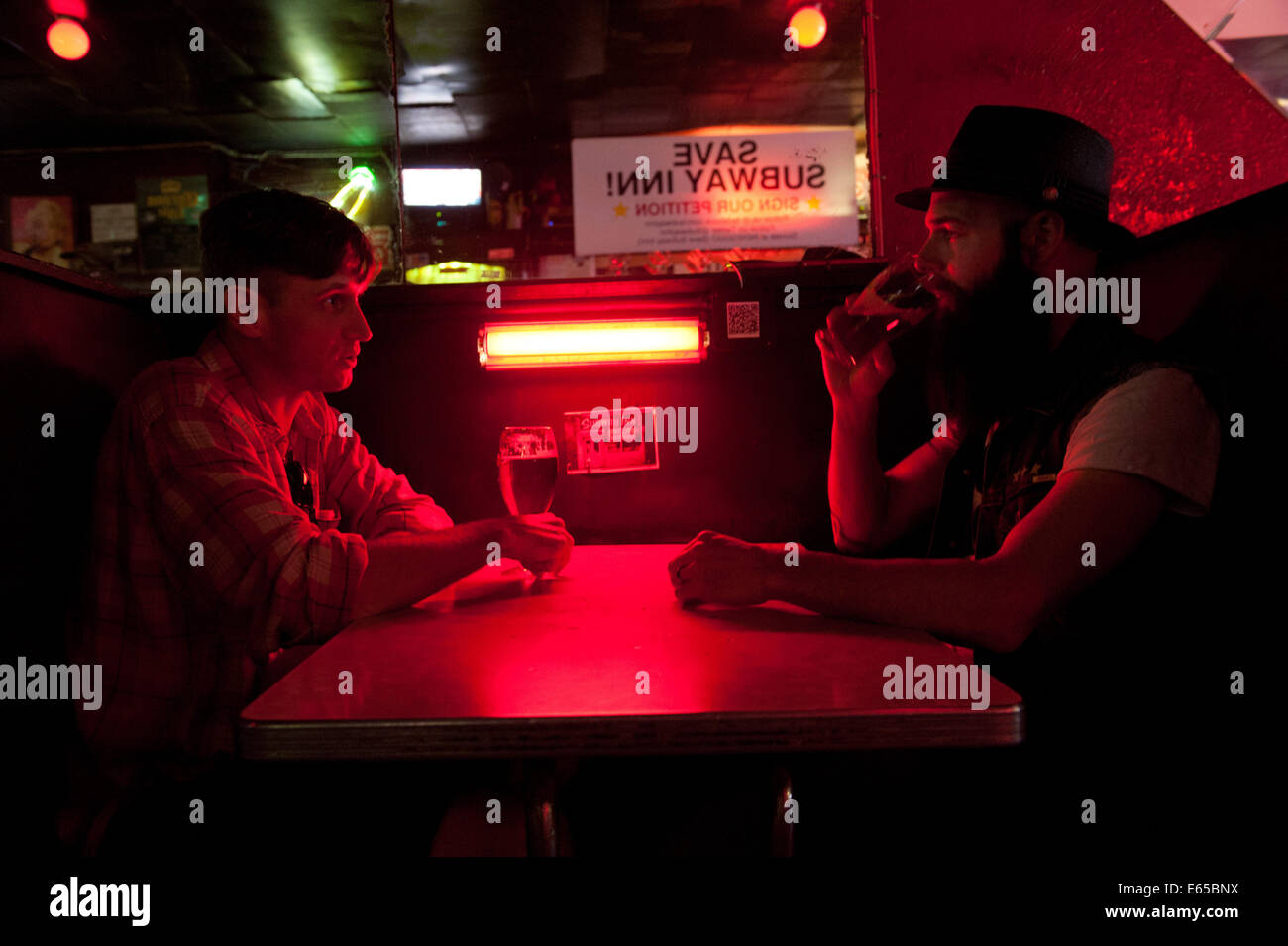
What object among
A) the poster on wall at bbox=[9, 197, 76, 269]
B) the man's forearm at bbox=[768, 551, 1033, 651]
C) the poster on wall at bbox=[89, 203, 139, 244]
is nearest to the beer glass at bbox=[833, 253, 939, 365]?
the man's forearm at bbox=[768, 551, 1033, 651]

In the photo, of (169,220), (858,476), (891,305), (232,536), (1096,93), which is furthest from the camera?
(169,220)

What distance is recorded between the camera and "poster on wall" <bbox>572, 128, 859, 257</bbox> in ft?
16.0

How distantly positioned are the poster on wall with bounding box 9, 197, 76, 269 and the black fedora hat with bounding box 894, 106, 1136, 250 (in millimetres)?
7794

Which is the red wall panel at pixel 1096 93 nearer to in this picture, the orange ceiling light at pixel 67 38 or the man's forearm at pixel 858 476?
the man's forearm at pixel 858 476

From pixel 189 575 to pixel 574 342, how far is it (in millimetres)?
1091

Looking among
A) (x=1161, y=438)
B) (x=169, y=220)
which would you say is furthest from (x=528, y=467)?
(x=169, y=220)

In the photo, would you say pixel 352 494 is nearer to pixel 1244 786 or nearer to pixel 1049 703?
pixel 1049 703

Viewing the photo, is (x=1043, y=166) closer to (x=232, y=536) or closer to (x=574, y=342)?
(x=574, y=342)

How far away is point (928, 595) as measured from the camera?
126 cm

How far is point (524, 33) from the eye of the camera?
6055 millimetres

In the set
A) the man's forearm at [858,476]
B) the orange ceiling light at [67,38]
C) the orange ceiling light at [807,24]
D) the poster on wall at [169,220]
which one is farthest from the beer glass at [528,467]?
the poster on wall at [169,220]

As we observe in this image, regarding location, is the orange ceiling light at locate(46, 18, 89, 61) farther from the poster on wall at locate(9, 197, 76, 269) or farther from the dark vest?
the dark vest

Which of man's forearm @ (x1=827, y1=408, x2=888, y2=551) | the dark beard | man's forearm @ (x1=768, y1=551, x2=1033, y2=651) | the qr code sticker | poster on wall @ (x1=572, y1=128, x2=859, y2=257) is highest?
poster on wall @ (x1=572, y1=128, x2=859, y2=257)

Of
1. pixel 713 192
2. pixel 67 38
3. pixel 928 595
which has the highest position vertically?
pixel 67 38
